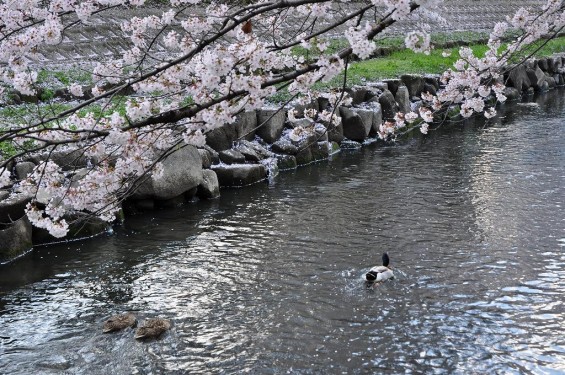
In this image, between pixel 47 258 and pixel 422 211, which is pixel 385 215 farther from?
pixel 47 258

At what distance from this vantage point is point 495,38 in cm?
994

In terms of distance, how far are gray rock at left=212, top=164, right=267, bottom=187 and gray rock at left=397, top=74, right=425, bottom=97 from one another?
7725 mm

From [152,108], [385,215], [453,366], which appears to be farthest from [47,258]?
[453,366]

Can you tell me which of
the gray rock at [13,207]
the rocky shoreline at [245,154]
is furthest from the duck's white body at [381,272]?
the gray rock at [13,207]

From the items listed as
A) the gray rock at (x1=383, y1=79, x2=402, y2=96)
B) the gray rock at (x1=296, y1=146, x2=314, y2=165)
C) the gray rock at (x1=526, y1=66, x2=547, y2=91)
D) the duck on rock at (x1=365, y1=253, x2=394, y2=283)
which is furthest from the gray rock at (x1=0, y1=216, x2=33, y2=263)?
the gray rock at (x1=526, y1=66, x2=547, y2=91)

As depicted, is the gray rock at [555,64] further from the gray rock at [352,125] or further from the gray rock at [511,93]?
the gray rock at [352,125]

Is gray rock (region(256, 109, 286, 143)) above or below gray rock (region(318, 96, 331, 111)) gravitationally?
below

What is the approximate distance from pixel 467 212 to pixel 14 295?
721cm

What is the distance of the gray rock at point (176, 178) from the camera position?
1175cm

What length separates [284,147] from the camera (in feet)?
48.9

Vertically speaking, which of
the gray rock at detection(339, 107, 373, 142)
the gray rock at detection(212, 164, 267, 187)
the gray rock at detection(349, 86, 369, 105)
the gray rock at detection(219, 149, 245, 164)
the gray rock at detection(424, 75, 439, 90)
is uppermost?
the gray rock at detection(424, 75, 439, 90)

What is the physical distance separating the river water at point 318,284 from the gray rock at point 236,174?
32 cm

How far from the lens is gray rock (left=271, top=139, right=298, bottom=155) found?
48.9 feet

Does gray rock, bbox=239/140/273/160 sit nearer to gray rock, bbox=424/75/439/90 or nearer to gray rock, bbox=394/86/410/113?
gray rock, bbox=394/86/410/113
